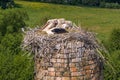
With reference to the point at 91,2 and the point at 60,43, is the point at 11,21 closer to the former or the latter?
the point at 60,43

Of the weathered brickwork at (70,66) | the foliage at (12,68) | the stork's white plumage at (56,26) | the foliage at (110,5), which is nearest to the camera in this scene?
the weathered brickwork at (70,66)

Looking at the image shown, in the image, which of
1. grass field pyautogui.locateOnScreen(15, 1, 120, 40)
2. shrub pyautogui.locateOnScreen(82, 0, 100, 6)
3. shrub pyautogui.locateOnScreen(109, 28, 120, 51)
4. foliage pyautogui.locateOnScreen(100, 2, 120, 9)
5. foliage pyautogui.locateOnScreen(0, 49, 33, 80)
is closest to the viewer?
foliage pyautogui.locateOnScreen(0, 49, 33, 80)

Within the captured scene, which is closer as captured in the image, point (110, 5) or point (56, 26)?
point (56, 26)

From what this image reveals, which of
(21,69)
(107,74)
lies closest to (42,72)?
(21,69)

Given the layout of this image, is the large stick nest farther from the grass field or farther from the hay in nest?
the grass field

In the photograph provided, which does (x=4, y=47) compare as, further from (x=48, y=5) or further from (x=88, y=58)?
(x=48, y=5)

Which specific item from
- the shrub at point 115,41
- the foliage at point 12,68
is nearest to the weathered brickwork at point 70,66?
the foliage at point 12,68

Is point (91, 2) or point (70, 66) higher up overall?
point (70, 66)

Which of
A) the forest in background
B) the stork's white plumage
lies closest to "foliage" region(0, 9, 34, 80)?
the forest in background

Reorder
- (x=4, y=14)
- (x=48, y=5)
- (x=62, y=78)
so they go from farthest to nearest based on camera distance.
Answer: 1. (x=48, y=5)
2. (x=4, y=14)
3. (x=62, y=78)

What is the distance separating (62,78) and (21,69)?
722 inches

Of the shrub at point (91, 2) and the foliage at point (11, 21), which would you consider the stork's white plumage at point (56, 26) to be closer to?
the foliage at point (11, 21)

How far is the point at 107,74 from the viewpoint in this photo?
28531 millimetres

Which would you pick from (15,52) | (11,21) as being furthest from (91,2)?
(15,52)
